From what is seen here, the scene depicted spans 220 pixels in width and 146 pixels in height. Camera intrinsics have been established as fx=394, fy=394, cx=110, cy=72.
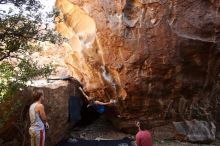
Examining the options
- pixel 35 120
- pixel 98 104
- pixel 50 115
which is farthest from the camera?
pixel 98 104

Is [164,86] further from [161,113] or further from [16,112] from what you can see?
[16,112]

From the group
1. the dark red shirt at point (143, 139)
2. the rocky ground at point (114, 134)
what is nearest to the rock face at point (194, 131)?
the rocky ground at point (114, 134)

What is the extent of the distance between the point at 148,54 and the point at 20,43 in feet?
14.0

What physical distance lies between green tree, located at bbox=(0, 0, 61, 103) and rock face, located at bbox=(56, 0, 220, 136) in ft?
10.8

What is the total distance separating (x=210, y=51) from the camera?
11039mm

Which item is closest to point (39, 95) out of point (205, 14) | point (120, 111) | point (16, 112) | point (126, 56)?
point (16, 112)

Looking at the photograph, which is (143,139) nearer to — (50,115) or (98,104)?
(50,115)

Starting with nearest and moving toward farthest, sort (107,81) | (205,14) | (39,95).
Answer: (39,95) < (205,14) < (107,81)

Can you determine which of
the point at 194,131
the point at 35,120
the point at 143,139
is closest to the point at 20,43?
the point at 35,120

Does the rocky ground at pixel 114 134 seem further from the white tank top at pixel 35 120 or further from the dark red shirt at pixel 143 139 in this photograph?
the dark red shirt at pixel 143 139

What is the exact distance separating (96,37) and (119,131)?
3064 millimetres

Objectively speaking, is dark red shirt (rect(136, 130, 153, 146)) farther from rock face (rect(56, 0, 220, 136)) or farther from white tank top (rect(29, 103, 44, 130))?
rock face (rect(56, 0, 220, 136))

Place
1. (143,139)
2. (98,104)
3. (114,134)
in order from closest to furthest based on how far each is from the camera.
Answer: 1. (143,139)
2. (98,104)
3. (114,134)

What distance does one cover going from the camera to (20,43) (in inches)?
283
